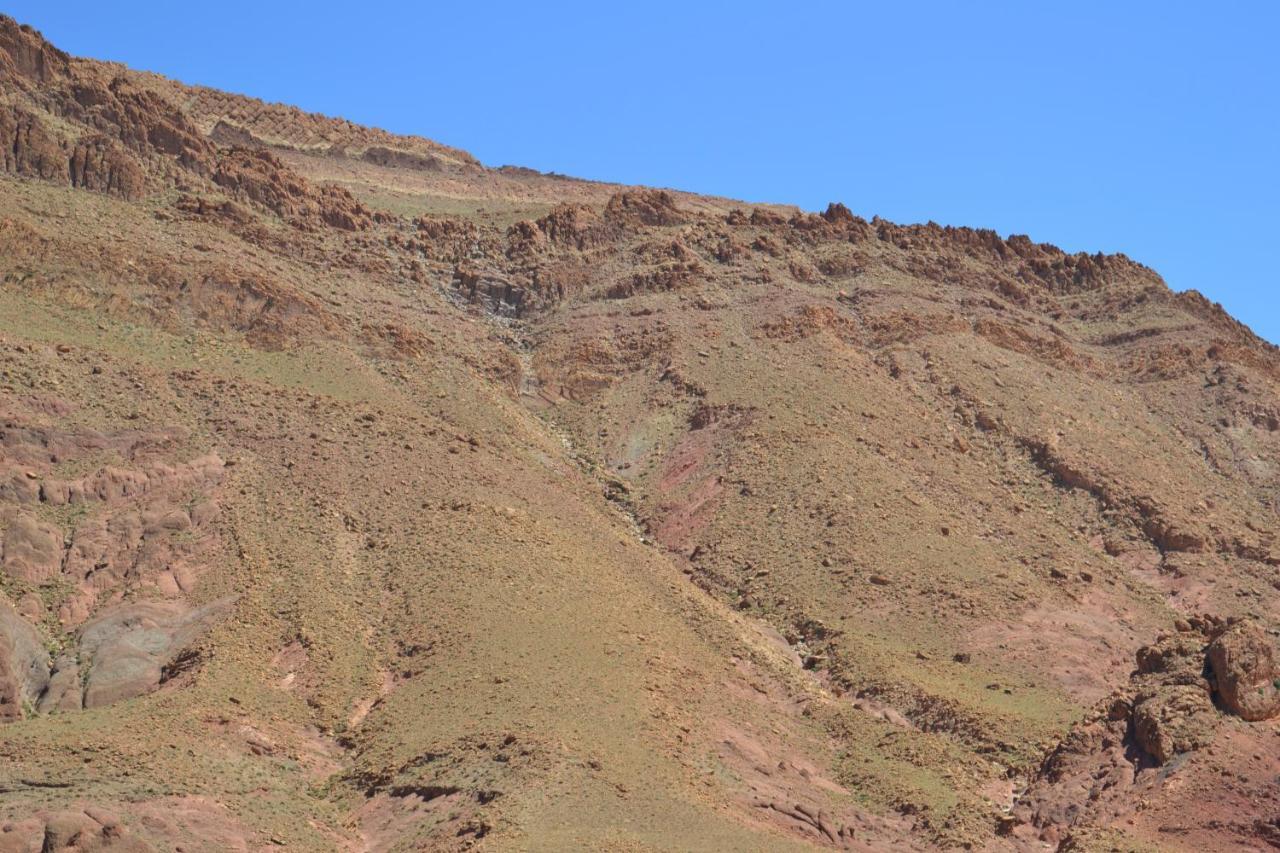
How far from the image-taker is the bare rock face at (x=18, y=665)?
1435 inches

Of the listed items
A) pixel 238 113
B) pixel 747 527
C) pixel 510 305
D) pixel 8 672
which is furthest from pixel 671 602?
pixel 238 113

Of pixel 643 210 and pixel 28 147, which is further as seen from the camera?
pixel 643 210

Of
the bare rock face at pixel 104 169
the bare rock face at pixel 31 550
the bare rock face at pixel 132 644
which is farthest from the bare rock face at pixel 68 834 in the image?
the bare rock face at pixel 104 169

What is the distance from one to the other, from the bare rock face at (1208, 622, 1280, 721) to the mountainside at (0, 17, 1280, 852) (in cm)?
12

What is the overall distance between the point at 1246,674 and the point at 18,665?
27455 mm

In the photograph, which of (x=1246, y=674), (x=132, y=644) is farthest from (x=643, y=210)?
(x=1246, y=674)

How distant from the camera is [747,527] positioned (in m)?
53.7

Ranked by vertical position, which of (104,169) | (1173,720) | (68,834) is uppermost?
(104,169)

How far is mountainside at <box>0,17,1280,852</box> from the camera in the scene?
3578cm

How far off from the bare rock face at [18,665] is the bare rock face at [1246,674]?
26.6 m

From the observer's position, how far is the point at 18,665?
37500mm

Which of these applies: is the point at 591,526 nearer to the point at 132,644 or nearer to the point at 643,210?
the point at 132,644

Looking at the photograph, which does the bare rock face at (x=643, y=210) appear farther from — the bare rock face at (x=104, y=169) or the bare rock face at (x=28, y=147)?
the bare rock face at (x=28, y=147)

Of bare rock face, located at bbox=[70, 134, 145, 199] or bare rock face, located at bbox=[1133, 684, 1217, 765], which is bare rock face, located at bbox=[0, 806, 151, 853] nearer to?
bare rock face, located at bbox=[1133, 684, 1217, 765]
